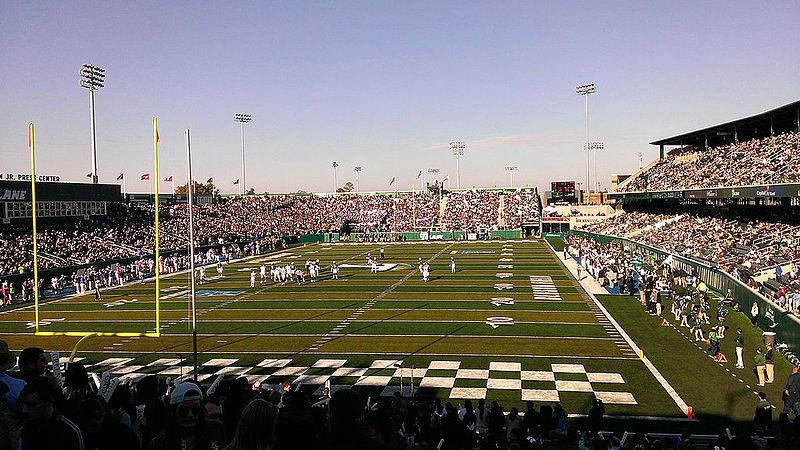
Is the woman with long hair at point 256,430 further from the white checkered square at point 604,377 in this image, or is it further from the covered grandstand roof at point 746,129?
the covered grandstand roof at point 746,129

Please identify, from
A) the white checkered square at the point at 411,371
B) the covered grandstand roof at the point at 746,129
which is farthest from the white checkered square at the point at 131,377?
the covered grandstand roof at the point at 746,129

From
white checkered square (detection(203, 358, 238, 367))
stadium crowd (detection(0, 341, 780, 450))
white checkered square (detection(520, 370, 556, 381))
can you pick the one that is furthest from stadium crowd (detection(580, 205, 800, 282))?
stadium crowd (detection(0, 341, 780, 450))

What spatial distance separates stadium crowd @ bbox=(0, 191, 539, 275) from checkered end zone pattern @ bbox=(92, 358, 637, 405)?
22.7 metres

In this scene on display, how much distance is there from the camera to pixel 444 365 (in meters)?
17.2

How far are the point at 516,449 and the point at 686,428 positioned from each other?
7395mm

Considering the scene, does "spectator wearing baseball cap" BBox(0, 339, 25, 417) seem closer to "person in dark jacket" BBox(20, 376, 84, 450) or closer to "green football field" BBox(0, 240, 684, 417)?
"person in dark jacket" BBox(20, 376, 84, 450)

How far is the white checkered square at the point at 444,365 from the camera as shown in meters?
17.0

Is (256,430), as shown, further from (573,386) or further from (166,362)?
(166,362)

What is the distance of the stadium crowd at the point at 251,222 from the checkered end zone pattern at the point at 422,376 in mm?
22733

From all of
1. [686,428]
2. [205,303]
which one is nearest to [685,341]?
[686,428]

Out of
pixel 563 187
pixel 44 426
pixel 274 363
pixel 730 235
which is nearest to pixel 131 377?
pixel 274 363

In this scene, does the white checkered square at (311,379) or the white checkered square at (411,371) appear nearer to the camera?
the white checkered square at (311,379)

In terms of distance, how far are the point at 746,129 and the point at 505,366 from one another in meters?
41.1


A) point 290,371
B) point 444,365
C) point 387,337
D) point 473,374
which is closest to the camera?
point 473,374
